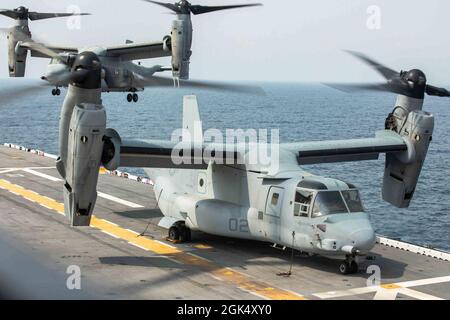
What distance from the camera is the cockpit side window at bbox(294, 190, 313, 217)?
69.1 feet

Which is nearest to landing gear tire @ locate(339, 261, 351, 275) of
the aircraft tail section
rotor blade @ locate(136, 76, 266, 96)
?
rotor blade @ locate(136, 76, 266, 96)

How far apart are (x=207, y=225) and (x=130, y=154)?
4.26 meters

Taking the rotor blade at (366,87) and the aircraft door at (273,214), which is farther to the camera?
the rotor blade at (366,87)

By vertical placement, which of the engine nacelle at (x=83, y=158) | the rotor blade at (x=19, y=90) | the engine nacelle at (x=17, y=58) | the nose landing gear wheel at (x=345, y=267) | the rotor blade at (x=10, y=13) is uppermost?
the rotor blade at (x=10, y=13)

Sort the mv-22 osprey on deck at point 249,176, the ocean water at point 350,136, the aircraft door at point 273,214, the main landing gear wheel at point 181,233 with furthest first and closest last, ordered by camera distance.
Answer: the ocean water at point 350,136 < the main landing gear wheel at point 181,233 < the aircraft door at point 273,214 < the mv-22 osprey on deck at point 249,176

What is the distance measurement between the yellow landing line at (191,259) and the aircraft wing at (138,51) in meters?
15.7

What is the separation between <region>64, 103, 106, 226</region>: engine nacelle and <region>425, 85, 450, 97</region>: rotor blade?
12812 millimetres

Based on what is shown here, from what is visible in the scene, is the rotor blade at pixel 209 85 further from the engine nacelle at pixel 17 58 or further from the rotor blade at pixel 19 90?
the engine nacelle at pixel 17 58

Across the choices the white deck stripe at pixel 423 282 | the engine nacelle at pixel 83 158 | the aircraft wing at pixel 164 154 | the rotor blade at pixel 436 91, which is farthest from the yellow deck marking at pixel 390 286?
the engine nacelle at pixel 83 158

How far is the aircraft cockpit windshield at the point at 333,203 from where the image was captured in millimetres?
20719

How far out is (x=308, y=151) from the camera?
82.7 feet

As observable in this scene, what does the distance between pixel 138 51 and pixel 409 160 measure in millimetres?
25308

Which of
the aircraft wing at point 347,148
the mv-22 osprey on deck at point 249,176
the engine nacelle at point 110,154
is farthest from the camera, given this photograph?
the aircraft wing at point 347,148
